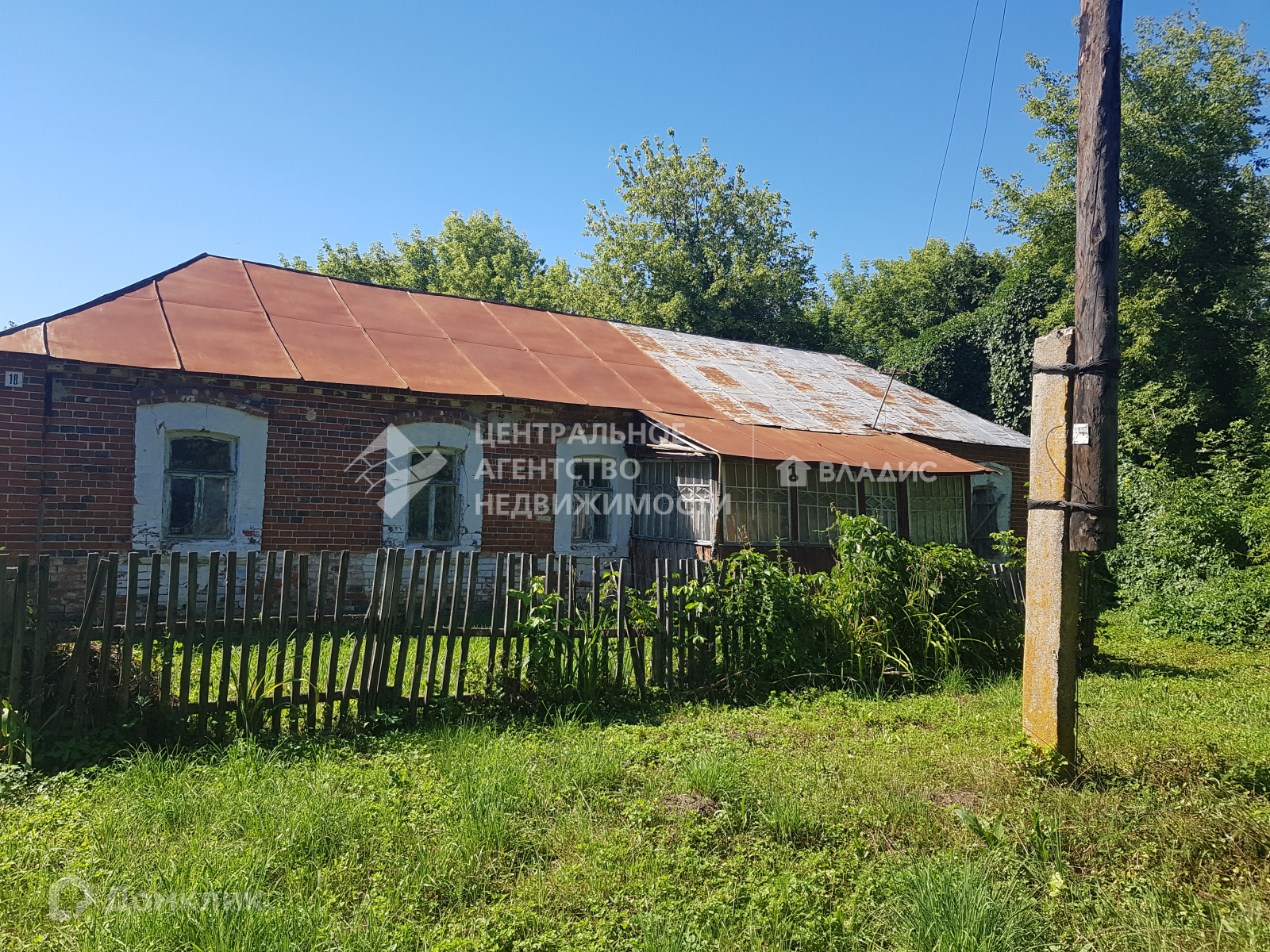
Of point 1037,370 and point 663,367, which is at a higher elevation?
point 663,367

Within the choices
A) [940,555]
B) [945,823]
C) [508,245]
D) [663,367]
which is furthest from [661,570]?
[508,245]

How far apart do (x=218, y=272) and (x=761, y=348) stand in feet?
37.0

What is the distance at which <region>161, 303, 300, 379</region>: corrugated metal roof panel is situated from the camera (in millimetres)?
8977

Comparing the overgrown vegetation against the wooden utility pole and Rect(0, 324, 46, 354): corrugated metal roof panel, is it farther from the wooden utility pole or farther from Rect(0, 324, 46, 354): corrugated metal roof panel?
Rect(0, 324, 46, 354): corrugated metal roof panel

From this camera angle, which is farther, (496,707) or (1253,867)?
(496,707)

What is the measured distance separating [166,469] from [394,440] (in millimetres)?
2562


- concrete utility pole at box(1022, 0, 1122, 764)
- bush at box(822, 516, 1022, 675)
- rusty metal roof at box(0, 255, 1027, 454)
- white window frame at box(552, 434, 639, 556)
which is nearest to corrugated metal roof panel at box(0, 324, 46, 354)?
rusty metal roof at box(0, 255, 1027, 454)

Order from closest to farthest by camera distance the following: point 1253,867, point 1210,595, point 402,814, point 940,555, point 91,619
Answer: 1. point 1253,867
2. point 402,814
3. point 91,619
4. point 940,555
5. point 1210,595

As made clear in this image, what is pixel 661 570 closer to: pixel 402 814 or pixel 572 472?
pixel 402 814

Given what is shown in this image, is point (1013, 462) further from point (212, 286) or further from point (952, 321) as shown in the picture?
point (212, 286)

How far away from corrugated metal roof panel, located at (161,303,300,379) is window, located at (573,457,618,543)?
4124 millimetres

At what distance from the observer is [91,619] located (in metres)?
4.52

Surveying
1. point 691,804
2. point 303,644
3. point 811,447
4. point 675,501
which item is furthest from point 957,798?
point 811,447

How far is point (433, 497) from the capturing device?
34.3 feet
